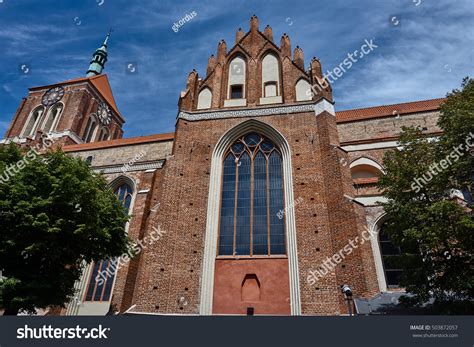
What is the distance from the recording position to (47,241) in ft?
34.2

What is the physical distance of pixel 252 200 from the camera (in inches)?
565

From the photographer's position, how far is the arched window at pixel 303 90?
17.0 metres

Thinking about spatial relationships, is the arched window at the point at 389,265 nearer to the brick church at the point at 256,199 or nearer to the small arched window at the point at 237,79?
the brick church at the point at 256,199

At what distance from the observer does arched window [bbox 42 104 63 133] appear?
35.4 m

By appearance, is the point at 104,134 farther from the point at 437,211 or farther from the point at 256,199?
the point at 437,211

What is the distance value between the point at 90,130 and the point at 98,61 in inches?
623

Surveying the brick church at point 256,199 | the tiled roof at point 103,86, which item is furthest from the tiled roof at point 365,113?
the tiled roof at point 103,86

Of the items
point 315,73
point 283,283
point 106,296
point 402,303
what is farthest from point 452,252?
point 106,296

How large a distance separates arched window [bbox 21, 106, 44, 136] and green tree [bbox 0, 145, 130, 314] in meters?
28.6
